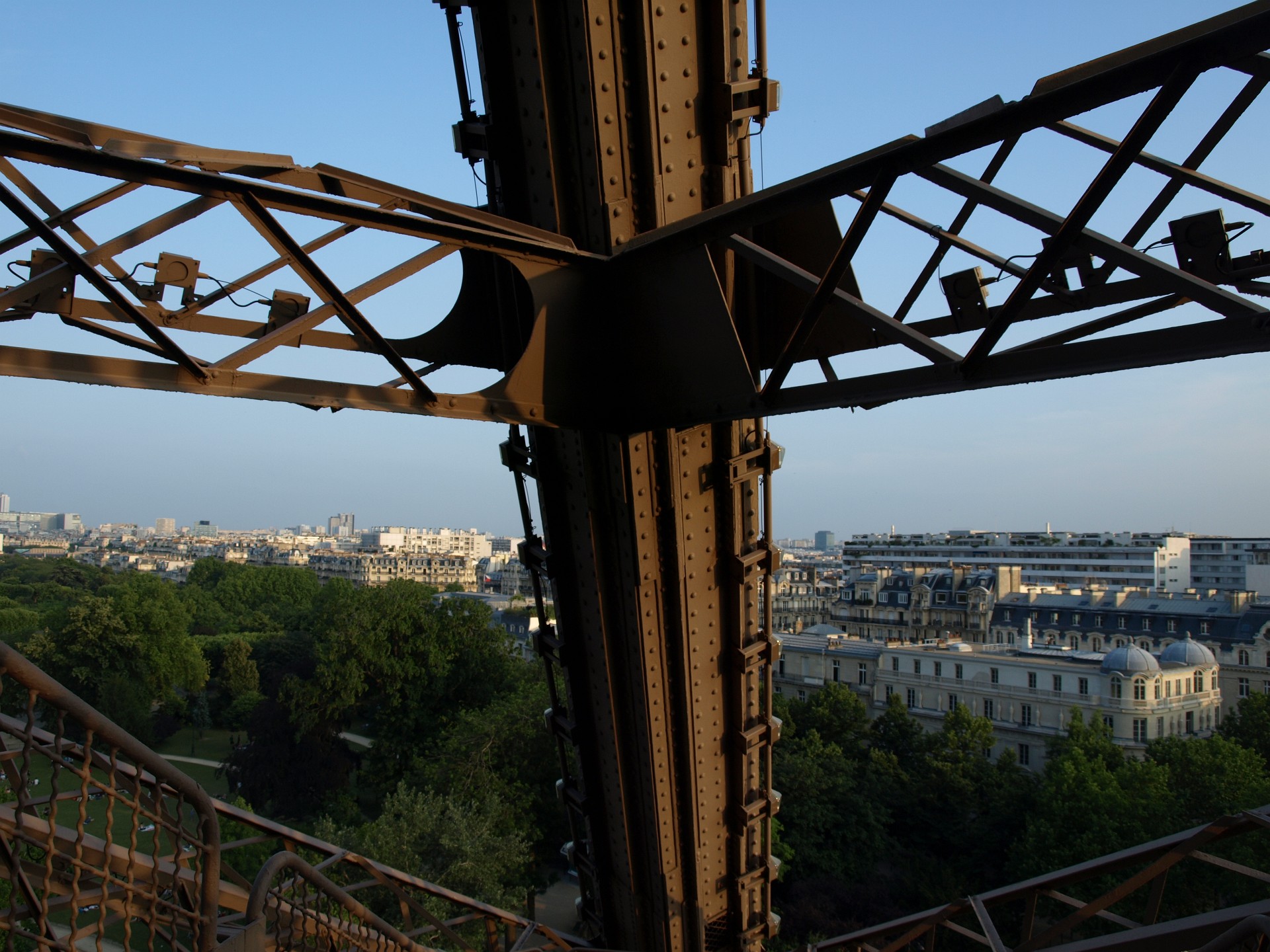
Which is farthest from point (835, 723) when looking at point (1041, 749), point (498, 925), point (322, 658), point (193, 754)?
point (498, 925)

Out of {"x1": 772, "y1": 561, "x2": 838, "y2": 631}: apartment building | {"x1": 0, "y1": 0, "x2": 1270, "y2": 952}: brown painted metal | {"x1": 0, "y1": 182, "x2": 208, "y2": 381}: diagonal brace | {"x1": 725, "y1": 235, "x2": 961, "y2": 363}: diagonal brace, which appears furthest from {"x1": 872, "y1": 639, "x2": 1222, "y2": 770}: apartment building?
{"x1": 0, "y1": 182, "x2": 208, "y2": 381}: diagonal brace

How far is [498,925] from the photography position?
18.8ft

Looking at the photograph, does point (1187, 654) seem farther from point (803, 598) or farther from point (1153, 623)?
point (803, 598)

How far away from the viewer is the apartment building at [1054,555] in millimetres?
80250

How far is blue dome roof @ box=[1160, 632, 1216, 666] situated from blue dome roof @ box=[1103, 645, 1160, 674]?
10.4 feet

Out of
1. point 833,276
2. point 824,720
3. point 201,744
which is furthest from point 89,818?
point 201,744

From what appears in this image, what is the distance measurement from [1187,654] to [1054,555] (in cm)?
4556

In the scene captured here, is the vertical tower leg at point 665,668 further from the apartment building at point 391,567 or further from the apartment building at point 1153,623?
the apartment building at point 391,567

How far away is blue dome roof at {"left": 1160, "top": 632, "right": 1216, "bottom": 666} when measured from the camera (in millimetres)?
41531

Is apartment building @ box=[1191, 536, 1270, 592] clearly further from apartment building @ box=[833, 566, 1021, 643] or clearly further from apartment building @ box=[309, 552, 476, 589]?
apartment building @ box=[309, 552, 476, 589]

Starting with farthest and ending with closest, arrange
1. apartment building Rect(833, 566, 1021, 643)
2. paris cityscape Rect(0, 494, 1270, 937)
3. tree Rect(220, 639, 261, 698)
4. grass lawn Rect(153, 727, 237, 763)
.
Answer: apartment building Rect(833, 566, 1021, 643)
tree Rect(220, 639, 261, 698)
grass lawn Rect(153, 727, 237, 763)
paris cityscape Rect(0, 494, 1270, 937)

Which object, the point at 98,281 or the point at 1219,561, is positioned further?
the point at 1219,561

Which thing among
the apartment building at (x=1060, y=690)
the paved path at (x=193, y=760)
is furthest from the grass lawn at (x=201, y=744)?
the apartment building at (x=1060, y=690)

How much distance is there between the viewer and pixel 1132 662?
38844 mm
